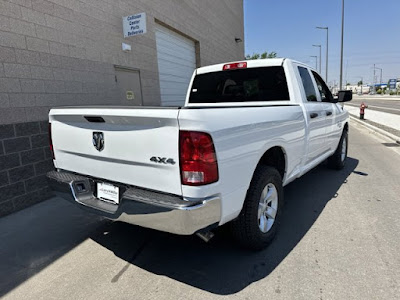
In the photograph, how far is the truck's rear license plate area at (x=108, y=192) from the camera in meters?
2.57

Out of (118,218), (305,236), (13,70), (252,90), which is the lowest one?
(305,236)

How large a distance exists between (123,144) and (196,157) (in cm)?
70

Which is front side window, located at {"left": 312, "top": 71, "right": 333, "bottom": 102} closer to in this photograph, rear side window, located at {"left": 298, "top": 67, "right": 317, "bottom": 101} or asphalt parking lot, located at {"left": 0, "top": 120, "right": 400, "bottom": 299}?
rear side window, located at {"left": 298, "top": 67, "right": 317, "bottom": 101}

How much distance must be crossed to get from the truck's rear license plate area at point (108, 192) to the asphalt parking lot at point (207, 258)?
0.72m

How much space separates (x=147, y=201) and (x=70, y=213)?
248cm

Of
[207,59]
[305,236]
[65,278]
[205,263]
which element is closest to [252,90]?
[305,236]

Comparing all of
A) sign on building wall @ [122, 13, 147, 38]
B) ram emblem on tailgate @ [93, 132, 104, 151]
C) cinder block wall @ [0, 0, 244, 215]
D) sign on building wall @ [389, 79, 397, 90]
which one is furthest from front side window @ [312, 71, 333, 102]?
sign on building wall @ [389, 79, 397, 90]

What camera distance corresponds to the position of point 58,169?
3170 mm

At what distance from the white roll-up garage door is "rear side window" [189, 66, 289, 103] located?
459 centimetres

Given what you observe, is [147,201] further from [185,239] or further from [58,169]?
[58,169]

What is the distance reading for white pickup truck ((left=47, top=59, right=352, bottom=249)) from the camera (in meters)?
2.13

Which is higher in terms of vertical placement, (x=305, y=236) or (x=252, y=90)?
(x=252, y=90)

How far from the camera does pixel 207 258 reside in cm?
287

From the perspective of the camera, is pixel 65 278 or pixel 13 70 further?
pixel 13 70
